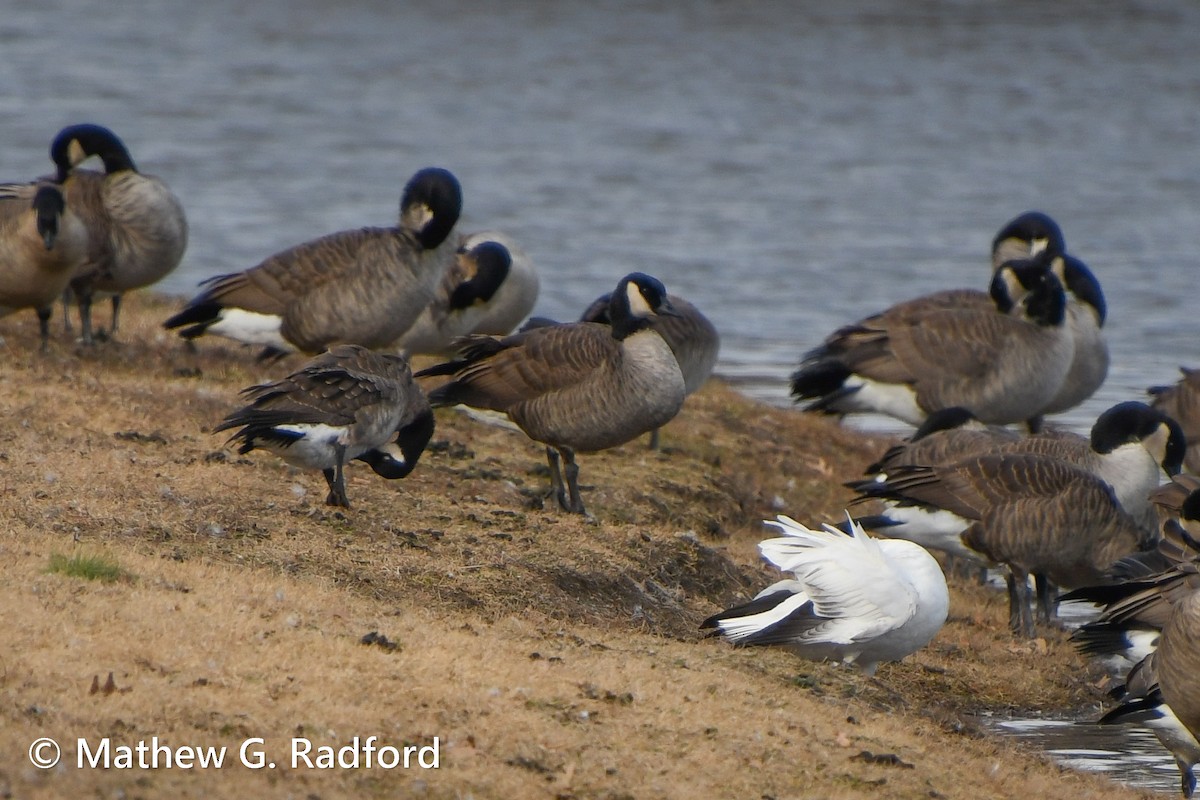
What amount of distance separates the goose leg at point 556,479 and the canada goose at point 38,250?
4299mm

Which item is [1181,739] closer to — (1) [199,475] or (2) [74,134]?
(1) [199,475]

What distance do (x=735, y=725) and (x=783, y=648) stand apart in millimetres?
1509

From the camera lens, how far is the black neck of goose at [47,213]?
12.2 m

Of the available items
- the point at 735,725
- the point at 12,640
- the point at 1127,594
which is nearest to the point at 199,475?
the point at 12,640

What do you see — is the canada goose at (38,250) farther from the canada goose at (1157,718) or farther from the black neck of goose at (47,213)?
the canada goose at (1157,718)

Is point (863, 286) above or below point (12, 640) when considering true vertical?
below

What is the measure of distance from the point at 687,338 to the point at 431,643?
19.0 ft

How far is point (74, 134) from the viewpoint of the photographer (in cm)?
1422

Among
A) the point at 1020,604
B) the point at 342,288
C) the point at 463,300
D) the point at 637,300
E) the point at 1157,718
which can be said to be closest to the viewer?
the point at 1157,718

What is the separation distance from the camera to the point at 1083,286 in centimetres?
1609

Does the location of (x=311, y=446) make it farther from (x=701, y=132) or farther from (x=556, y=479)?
(x=701, y=132)

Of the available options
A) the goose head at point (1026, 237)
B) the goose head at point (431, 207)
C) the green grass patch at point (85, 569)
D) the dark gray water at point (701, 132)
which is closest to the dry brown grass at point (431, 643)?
the green grass patch at point (85, 569)

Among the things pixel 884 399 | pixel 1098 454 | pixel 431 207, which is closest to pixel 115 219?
pixel 431 207

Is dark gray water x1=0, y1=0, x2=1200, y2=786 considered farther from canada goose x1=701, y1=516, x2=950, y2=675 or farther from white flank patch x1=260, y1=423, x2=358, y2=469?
canada goose x1=701, y1=516, x2=950, y2=675
